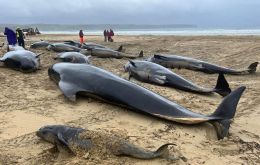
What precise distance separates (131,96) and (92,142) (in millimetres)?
2259

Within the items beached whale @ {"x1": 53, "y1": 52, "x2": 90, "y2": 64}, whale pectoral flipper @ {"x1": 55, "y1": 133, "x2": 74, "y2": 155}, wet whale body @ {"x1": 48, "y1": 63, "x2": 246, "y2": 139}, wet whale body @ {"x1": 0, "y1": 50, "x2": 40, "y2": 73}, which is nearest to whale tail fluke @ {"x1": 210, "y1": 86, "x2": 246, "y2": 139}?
wet whale body @ {"x1": 48, "y1": 63, "x2": 246, "y2": 139}

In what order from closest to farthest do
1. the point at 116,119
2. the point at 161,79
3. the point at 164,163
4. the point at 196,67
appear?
1. the point at 164,163
2. the point at 116,119
3. the point at 161,79
4. the point at 196,67

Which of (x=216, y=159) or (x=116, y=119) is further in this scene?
(x=116, y=119)

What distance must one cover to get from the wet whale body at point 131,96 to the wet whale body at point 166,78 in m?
2.17

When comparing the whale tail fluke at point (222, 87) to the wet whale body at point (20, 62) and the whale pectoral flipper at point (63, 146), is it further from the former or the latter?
the wet whale body at point (20, 62)

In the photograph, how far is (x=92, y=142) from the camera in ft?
19.6

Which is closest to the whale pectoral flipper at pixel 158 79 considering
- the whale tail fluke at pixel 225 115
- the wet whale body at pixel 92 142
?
the whale tail fluke at pixel 225 115

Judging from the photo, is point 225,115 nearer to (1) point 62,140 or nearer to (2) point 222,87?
(1) point 62,140

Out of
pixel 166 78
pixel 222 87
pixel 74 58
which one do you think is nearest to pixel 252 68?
pixel 166 78

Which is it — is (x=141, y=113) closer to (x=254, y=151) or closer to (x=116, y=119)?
(x=116, y=119)

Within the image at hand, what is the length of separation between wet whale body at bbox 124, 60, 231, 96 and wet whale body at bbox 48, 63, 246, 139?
2.17m

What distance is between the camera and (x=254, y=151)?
6.43 metres

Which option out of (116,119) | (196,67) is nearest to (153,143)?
(116,119)

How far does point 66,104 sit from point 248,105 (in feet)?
12.5
